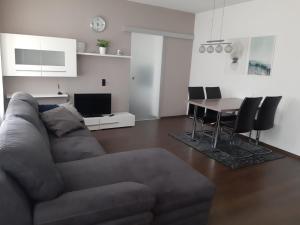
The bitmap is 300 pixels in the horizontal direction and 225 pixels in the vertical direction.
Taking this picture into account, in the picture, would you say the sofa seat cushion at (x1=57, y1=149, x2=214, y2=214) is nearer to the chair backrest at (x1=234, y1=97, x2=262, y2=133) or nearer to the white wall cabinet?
the chair backrest at (x1=234, y1=97, x2=262, y2=133)

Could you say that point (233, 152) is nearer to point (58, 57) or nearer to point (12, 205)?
point (12, 205)

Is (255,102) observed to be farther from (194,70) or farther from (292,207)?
(194,70)

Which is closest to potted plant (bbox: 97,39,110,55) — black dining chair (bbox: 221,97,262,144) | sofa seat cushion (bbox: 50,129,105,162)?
sofa seat cushion (bbox: 50,129,105,162)

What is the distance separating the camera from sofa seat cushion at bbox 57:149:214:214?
1689 mm

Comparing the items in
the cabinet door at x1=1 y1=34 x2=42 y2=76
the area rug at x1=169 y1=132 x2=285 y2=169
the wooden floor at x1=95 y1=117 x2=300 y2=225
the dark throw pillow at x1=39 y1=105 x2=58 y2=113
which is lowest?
the wooden floor at x1=95 y1=117 x2=300 y2=225

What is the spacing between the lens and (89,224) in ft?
4.30

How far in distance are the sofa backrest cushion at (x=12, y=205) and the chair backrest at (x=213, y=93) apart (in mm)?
4095

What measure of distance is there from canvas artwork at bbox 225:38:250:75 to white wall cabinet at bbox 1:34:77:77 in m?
3.24

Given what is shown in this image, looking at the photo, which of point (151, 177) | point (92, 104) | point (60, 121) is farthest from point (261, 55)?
point (60, 121)

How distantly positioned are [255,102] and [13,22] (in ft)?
14.0

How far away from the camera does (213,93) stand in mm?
4871

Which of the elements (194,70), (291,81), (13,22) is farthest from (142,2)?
(291,81)

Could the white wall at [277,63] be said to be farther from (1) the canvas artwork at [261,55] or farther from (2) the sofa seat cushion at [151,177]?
(2) the sofa seat cushion at [151,177]

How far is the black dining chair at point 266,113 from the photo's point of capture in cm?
367
